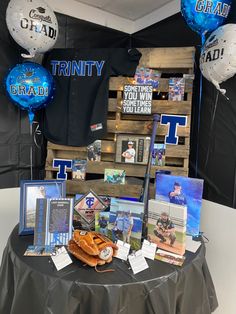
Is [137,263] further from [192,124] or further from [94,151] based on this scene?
[192,124]

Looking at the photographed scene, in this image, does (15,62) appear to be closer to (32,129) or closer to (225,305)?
(32,129)

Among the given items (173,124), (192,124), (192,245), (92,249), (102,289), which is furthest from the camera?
(192,124)

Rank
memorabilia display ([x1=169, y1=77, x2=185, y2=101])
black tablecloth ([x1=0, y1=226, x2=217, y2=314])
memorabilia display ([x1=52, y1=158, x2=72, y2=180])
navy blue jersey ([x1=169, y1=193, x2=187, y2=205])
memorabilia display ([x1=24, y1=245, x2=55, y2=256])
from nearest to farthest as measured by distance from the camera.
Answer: black tablecloth ([x1=0, y1=226, x2=217, y2=314]) < memorabilia display ([x1=24, y1=245, x2=55, y2=256]) < navy blue jersey ([x1=169, y1=193, x2=187, y2=205]) < memorabilia display ([x1=169, y1=77, x2=185, y2=101]) < memorabilia display ([x1=52, y1=158, x2=72, y2=180])

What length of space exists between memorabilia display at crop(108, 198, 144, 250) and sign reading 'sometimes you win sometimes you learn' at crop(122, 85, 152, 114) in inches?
31.8

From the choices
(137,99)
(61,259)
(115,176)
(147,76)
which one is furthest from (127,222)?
(147,76)

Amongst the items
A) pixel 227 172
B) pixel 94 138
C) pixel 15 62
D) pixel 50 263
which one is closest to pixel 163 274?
pixel 50 263

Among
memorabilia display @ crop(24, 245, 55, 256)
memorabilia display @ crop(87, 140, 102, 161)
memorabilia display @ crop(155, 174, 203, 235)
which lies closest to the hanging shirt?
memorabilia display @ crop(87, 140, 102, 161)

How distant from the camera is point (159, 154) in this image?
198cm

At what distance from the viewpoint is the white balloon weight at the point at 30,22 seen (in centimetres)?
171

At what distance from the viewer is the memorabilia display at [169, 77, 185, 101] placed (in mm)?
1930

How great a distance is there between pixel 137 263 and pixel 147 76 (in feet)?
4.22

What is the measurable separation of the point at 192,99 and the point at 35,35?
1128mm

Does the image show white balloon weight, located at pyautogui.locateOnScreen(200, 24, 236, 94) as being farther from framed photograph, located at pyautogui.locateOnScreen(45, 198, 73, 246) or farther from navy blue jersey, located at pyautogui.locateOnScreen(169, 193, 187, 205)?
framed photograph, located at pyautogui.locateOnScreen(45, 198, 73, 246)

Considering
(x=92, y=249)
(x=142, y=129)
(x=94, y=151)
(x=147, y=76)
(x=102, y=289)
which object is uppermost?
(x=147, y=76)
